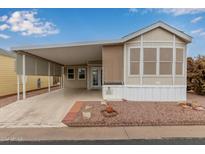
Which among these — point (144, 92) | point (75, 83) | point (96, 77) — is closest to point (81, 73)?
point (75, 83)

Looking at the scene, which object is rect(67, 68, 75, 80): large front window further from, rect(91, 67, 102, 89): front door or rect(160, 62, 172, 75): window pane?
rect(160, 62, 172, 75): window pane

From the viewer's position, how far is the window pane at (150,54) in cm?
1030

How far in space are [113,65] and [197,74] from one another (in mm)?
8202

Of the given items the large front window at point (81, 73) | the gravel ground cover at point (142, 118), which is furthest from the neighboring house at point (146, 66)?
the large front window at point (81, 73)

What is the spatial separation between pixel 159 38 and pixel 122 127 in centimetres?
628

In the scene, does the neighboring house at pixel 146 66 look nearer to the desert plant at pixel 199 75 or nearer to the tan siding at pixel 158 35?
the tan siding at pixel 158 35

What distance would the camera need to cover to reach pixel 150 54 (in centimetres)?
1030

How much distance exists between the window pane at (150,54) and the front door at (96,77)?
792 cm

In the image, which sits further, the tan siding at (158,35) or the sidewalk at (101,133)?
the tan siding at (158,35)

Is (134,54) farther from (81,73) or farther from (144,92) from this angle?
(81,73)

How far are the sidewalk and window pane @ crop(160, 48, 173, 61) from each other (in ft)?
16.7

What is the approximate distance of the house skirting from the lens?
410 inches

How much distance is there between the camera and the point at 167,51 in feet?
33.9

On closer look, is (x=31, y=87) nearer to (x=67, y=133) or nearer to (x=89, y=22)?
(x=89, y=22)
